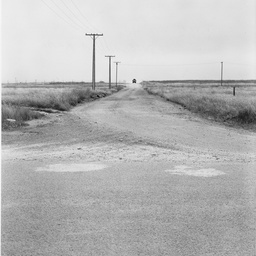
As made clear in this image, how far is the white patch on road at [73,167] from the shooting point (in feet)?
27.4

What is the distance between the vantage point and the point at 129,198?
621 cm

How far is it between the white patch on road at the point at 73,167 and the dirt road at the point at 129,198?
0.02 meters

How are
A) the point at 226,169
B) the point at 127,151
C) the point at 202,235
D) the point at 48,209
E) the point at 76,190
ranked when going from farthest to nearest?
1. the point at 127,151
2. the point at 226,169
3. the point at 76,190
4. the point at 48,209
5. the point at 202,235

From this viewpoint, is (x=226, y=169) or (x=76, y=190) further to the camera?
(x=226, y=169)

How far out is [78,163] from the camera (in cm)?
914

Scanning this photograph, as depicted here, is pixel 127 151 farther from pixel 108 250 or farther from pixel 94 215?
pixel 108 250

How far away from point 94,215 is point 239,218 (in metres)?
1.85

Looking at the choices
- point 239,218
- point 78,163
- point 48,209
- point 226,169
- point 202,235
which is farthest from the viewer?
point 78,163

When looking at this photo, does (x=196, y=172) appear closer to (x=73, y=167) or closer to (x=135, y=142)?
(x=73, y=167)

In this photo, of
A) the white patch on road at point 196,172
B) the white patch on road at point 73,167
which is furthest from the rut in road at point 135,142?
the white patch on road at point 196,172

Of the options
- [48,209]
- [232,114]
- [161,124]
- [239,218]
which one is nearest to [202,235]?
[239,218]

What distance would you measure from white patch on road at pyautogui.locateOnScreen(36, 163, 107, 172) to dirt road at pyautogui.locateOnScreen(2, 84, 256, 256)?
0.02 m

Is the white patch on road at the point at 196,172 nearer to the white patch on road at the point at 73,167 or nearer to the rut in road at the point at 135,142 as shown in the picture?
the rut in road at the point at 135,142

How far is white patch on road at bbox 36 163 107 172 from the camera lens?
Result: 8344 millimetres
